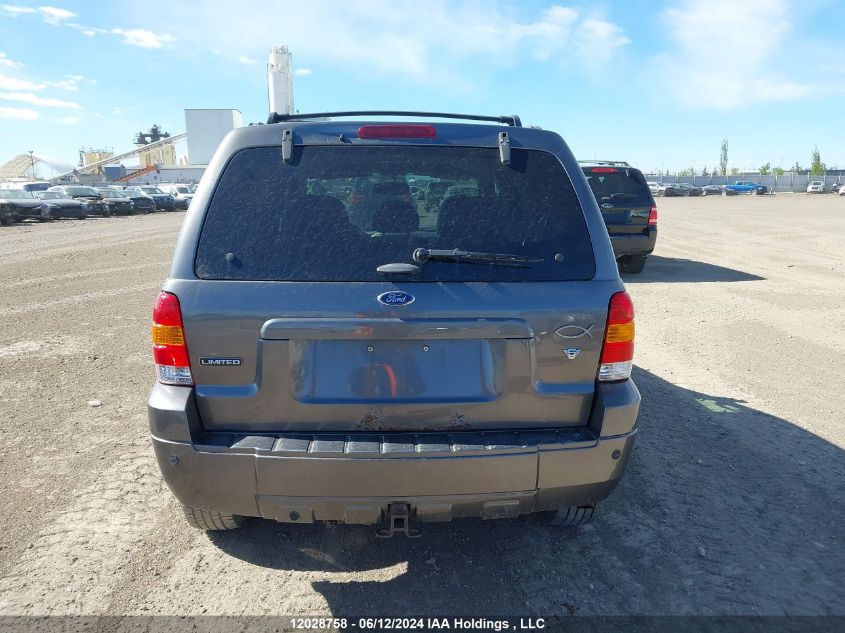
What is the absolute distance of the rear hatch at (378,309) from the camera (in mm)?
2412

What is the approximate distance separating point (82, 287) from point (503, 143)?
34.3ft

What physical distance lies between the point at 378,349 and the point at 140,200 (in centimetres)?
4133

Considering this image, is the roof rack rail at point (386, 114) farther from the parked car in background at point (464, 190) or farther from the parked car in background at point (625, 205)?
the parked car in background at point (625, 205)

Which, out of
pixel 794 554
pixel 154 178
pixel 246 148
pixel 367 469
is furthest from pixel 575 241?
pixel 154 178

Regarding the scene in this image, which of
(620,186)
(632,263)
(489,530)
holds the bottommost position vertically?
(489,530)

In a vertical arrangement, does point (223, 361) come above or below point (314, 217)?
below

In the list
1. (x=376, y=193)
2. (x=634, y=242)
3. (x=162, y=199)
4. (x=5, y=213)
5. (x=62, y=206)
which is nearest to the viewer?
(x=376, y=193)

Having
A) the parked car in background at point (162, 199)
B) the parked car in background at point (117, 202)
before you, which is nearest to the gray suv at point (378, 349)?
the parked car in background at point (117, 202)

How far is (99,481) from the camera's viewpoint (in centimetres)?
374

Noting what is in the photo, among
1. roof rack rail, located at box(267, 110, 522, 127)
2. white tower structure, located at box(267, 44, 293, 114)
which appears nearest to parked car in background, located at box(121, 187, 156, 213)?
white tower structure, located at box(267, 44, 293, 114)

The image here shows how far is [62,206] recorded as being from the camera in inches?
1190

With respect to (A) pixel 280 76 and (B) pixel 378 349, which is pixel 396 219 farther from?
(A) pixel 280 76

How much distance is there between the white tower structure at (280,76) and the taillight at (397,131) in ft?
211

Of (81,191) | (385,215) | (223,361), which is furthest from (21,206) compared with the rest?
(385,215)
